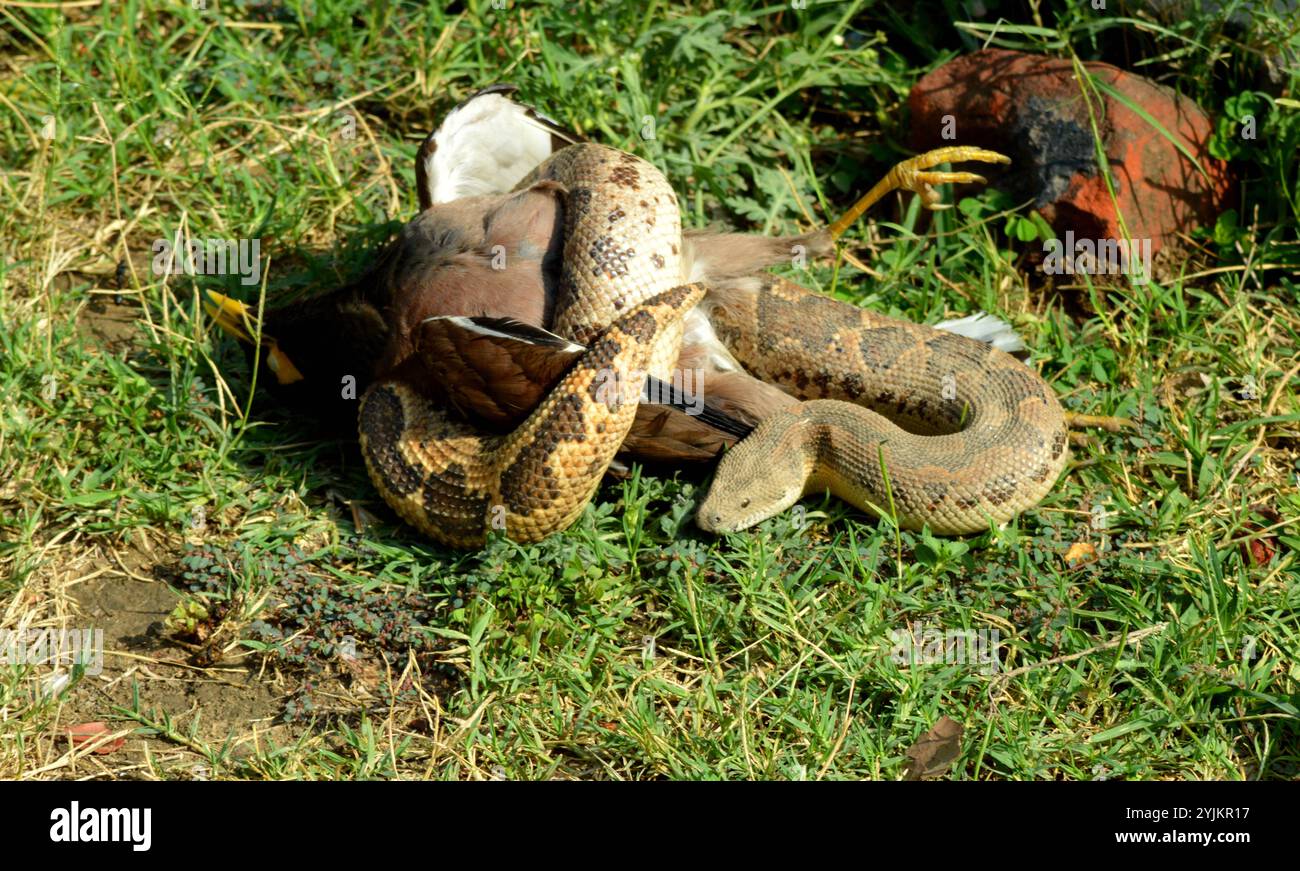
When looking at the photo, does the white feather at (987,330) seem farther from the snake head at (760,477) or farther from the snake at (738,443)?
the snake head at (760,477)

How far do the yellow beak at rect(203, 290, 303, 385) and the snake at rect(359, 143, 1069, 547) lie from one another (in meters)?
0.50

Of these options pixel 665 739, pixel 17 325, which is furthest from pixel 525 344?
pixel 17 325

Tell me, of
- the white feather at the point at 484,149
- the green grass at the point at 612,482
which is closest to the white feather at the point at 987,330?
the green grass at the point at 612,482

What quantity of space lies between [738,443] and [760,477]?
0.25 metres

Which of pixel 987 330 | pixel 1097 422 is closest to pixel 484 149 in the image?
pixel 987 330

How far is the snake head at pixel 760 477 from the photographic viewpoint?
4.91 m

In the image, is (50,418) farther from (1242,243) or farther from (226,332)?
(1242,243)

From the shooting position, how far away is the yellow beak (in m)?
5.50

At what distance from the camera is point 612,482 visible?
5.25m

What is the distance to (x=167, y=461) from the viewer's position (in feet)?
17.6

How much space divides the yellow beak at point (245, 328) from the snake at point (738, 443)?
19.5 inches

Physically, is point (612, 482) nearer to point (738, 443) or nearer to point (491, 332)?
point (738, 443)

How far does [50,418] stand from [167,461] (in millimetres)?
576

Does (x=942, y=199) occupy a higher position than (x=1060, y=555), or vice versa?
(x=942, y=199)
